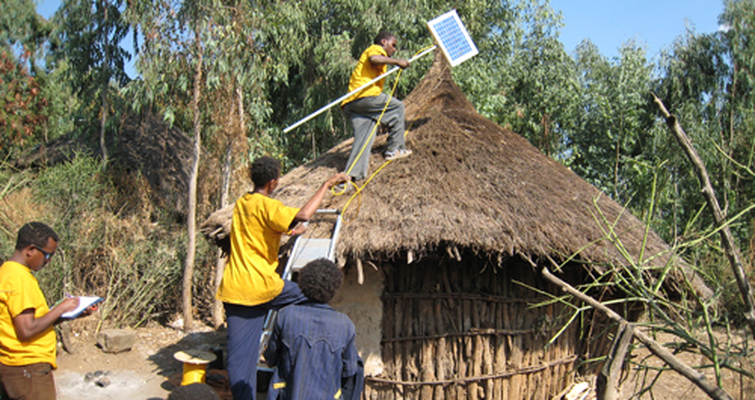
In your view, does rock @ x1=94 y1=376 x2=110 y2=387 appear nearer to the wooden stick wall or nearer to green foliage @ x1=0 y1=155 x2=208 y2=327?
green foliage @ x1=0 y1=155 x2=208 y2=327

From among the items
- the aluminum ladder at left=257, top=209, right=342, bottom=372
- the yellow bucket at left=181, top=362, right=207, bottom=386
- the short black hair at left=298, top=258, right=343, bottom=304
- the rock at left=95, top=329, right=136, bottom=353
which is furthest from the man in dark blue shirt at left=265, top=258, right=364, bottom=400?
the rock at left=95, top=329, right=136, bottom=353

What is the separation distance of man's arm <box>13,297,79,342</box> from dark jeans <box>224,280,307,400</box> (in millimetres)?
931

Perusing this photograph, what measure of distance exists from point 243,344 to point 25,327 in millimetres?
1198

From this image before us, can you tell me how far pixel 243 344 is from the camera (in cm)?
364

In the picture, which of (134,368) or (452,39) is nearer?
(452,39)

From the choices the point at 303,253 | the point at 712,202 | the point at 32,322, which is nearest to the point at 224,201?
the point at 303,253

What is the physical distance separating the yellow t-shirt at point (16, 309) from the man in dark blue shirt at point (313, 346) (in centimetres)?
123

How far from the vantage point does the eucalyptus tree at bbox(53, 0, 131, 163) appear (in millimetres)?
8898

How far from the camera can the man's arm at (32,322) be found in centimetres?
293

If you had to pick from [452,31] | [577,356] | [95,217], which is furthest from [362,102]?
[95,217]

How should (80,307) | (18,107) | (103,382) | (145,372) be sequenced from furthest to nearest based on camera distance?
(18,107), (145,372), (103,382), (80,307)

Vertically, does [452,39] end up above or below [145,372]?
above

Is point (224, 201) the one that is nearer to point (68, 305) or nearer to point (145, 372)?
point (145, 372)

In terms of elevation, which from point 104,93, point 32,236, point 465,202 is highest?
point 104,93
